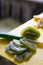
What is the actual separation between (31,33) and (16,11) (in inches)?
55.5

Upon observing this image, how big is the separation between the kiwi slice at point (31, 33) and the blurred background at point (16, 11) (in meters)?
1.02

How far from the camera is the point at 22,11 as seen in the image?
213 cm

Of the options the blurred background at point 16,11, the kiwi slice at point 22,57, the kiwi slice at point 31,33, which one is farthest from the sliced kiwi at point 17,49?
the blurred background at point 16,11

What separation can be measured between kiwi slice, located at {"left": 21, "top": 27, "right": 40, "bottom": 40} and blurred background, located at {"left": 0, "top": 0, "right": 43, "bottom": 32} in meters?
1.02

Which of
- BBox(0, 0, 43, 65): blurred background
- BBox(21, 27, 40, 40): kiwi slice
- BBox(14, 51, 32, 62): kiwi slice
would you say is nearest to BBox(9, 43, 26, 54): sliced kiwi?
BBox(14, 51, 32, 62): kiwi slice

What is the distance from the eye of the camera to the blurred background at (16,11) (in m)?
1.94

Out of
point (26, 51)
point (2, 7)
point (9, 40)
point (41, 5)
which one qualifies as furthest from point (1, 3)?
point (26, 51)

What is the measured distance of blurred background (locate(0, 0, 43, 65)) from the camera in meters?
1.94

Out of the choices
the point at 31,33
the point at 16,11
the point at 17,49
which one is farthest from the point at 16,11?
the point at 17,49

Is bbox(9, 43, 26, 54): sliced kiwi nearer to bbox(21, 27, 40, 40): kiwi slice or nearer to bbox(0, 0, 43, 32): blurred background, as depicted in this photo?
bbox(21, 27, 40, 40): kiwi slice

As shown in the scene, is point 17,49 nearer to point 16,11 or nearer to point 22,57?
point 22,57

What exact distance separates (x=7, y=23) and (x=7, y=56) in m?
1.31

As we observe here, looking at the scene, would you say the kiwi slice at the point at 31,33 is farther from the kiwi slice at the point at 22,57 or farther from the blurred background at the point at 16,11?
the blurred background at the point at 16,11

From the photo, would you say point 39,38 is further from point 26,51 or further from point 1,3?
point 1,3
